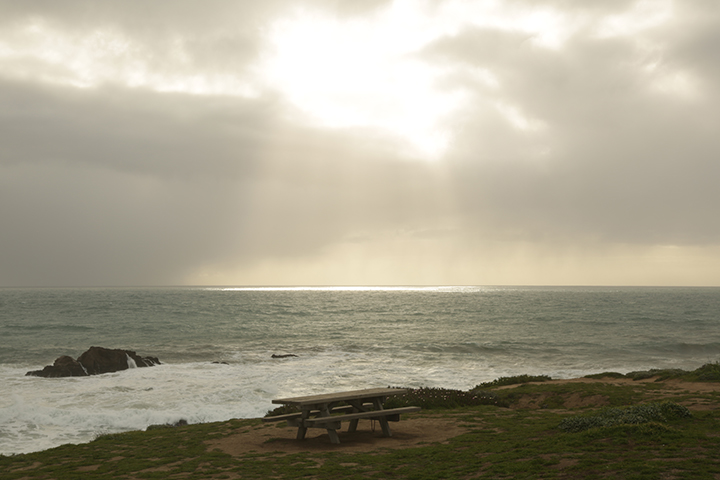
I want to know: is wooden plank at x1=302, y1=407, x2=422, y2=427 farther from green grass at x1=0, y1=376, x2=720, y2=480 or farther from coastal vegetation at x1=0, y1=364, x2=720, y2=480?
green grass at x1=0, y1=376, x2=720, y2=480

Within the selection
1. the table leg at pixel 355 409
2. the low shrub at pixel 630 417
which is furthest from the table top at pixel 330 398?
the low shrub at pixel 630 417

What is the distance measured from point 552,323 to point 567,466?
58.3 meters

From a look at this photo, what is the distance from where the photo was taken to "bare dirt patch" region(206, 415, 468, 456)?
11.4 meters

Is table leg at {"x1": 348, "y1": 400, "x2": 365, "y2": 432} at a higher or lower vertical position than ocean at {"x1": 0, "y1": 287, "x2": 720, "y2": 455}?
higher

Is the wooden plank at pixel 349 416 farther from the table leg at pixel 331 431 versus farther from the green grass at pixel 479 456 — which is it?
the green grass at pixel 479 456

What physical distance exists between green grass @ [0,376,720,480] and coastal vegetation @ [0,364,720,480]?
0.06ft

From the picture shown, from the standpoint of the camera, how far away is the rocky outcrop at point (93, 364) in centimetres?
2884

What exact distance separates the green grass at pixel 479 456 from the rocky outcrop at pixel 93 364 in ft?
61.1

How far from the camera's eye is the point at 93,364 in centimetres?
3016

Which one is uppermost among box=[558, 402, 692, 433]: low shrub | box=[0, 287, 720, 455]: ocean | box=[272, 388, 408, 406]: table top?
box=[558, 402, 692, 433]: low shrub

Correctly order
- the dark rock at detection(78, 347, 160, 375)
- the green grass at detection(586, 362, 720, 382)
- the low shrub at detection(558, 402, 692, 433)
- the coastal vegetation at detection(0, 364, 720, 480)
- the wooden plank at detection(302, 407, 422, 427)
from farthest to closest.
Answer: the dark rock at detection(78, 347, 160, 375) → the green grass at detection(586, 362, 720, 382) → the wooden plank at detection(302, 407, 422, 427) → the low shrub at detection(558, 402, 692, 433) → the coastal vegetation at detection(0, 364, 720, 480)

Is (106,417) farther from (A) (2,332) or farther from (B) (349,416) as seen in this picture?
(A) (2,332)

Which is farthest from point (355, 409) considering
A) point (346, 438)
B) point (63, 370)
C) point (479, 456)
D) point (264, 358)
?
point (264, 358)

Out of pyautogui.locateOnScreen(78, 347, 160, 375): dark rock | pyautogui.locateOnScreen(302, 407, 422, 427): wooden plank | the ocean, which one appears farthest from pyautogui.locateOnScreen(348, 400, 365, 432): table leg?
pyautogui.locateOnScreen(78, 347, 160, 375): dark rock
